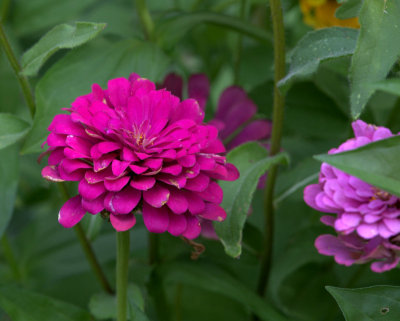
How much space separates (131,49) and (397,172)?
0.35 metres

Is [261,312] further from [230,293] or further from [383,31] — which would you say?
[383,31]

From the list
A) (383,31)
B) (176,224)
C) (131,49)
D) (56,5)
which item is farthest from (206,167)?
(56,5)

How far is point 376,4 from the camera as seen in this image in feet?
1.60

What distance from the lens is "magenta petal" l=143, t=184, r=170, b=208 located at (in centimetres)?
43

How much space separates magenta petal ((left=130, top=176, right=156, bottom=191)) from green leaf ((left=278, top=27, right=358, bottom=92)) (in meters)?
0.14

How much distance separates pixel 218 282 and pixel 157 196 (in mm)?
233

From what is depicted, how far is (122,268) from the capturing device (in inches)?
20.1

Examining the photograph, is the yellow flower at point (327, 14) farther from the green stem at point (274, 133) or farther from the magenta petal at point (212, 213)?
the magenta petal at point (212, 213)

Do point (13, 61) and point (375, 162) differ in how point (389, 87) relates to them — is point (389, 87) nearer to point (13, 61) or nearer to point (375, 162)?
point (375, 162)

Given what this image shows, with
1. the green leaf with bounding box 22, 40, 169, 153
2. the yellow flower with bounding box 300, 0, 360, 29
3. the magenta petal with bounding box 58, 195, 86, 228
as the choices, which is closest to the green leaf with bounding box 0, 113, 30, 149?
the green leaf with bounding box 22, 40, 169, 153

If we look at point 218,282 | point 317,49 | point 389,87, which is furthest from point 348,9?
point 218,282

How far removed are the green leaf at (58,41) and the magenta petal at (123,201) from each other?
0.47 ft

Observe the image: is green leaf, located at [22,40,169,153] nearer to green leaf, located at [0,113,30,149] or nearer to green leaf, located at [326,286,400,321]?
green leaf, located at [0,113,30,149]

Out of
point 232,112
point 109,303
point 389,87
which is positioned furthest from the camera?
point 232,112
